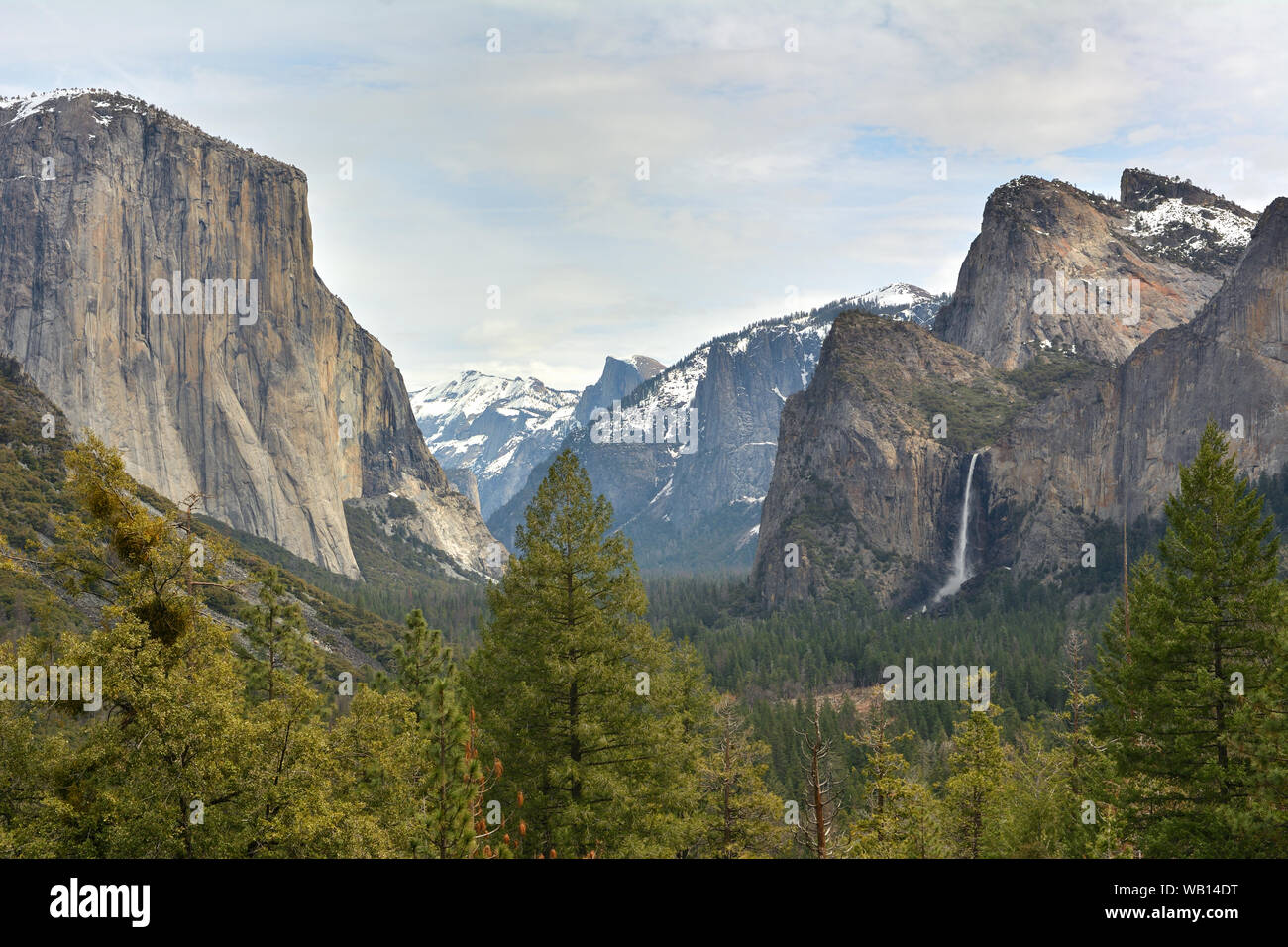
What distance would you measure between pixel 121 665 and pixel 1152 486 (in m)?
203

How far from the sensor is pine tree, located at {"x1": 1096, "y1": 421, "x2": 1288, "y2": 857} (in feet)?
80.0

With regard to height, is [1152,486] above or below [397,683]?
above

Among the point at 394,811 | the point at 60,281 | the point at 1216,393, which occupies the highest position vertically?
the point at 60,281

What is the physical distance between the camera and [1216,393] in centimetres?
17750

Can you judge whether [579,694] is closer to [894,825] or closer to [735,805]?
[894,825]

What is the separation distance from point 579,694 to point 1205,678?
55.5 ft

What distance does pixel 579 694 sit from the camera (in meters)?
26.5

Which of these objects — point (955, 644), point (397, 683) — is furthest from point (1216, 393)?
point (397, 683)

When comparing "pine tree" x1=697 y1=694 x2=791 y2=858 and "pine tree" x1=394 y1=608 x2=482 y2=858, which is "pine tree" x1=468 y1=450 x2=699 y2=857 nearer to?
"pine tree" x1=394 y1=608 x2=482 y2=858

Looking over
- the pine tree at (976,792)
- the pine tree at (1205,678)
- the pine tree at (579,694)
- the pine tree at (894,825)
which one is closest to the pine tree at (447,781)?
the pine tree at (579,694)

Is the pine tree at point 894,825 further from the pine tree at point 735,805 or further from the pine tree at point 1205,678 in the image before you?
the pine tree at point 1205,678

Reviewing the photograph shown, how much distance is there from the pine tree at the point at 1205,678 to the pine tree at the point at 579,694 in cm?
1330
